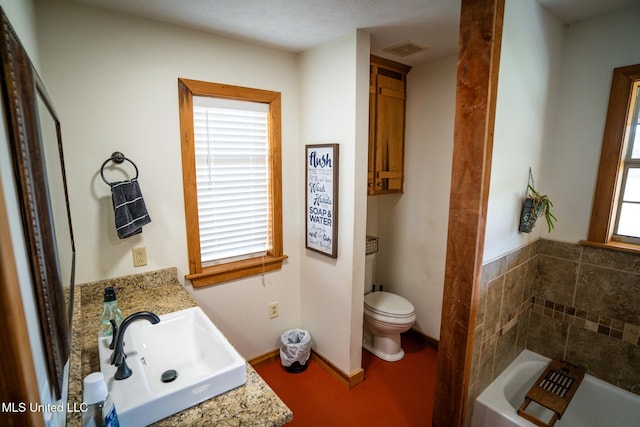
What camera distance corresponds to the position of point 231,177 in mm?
2289

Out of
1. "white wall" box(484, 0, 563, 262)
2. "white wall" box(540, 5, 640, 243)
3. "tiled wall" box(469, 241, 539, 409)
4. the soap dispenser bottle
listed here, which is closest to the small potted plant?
"white wall" box(484, 0, 563, 262)

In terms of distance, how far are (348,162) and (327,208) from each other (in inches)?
14.7

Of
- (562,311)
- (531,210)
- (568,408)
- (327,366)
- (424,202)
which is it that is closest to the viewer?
(531,210)

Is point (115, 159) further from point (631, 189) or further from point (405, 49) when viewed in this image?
point (631, 189)

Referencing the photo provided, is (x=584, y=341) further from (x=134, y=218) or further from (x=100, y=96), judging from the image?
(x=100, y=96)

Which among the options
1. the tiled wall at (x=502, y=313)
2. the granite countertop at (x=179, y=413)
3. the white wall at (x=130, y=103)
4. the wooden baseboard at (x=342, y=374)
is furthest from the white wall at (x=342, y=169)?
the granite countertop at (x=179, y=413)

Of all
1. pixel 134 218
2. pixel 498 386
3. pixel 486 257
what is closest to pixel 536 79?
pixel 486 257

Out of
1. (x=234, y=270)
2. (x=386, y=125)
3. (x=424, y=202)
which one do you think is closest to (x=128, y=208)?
(x=234, y=270)

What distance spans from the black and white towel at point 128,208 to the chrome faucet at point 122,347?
2.55ft

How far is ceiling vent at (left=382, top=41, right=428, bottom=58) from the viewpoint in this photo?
2241 mm

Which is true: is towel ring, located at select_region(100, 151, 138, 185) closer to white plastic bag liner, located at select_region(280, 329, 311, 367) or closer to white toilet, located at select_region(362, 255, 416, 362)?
white plastic bag liner, located at select_region(280, 329, 311, 367)

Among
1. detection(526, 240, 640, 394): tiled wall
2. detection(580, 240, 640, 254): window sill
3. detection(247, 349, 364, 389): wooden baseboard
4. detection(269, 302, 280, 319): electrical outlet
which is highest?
detection(580, 240, 640, 254): window sill

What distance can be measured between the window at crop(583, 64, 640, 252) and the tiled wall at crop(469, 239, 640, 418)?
13cm

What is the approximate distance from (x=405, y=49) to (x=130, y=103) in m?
1.87
